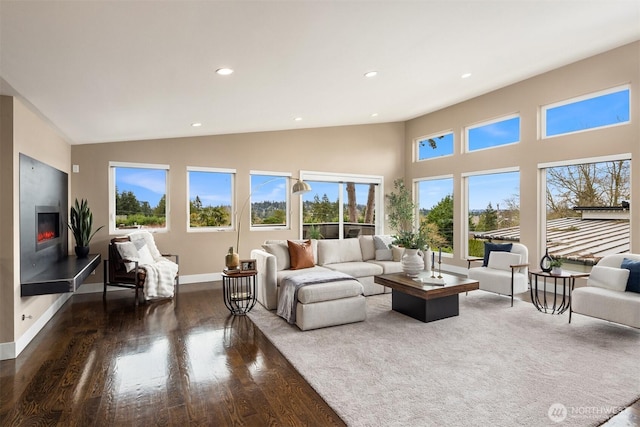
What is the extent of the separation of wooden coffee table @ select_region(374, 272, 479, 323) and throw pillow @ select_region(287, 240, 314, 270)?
1163 mm

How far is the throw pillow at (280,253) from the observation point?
4905 millimetres

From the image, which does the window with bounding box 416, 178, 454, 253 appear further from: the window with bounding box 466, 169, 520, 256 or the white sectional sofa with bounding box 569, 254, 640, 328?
the white sectional sofa with bounding box 569, 254, 640, 328

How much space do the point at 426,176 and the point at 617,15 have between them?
443 cm

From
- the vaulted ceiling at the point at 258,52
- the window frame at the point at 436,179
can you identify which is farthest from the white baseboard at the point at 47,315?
the window frame at the point at 436,179

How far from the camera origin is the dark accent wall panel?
3287 mm

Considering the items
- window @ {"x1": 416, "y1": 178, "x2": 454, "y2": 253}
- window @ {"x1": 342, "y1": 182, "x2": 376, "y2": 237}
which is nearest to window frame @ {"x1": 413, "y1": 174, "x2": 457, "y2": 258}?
window @ {"x1": 416, "y1": 178, "x2": 454, "y2": 253}

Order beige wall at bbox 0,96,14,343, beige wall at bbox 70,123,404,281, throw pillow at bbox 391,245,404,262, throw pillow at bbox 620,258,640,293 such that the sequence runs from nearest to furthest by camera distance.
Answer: beige wall at bbox 0,96,14,343, throw pillow at bbox 620,258,640,293, beige wall at bbox 70,123,404,281, throw pillow at bbox 391,245,404,262

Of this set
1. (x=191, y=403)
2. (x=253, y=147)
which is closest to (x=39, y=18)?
(x=191, y=403)

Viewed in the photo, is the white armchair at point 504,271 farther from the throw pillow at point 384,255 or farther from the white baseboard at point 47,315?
the white baseboard at point 47,315

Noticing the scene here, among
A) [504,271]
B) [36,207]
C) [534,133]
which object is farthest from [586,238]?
[36,207]

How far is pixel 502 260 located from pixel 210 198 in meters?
5.01

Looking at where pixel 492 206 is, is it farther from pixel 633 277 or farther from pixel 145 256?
pixel 145 256

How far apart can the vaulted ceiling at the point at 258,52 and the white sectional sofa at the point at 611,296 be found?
278 cm

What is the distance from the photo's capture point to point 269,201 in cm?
685
